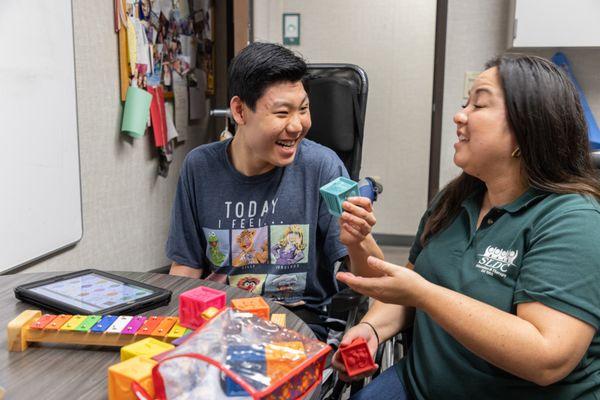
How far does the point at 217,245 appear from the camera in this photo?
156 cm

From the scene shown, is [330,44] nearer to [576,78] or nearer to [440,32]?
[440,32]

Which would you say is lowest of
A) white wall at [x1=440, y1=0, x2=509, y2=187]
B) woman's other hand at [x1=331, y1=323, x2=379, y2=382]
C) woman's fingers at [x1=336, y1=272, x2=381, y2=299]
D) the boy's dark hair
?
woman's other hand at [x1=331, y1=323, x2=379, y2=382]

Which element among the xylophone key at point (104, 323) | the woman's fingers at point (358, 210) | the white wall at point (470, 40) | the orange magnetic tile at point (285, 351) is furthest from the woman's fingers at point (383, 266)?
the white wall at point (470, 40)

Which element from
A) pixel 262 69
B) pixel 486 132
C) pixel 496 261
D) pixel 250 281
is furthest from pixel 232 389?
pixel 262 69

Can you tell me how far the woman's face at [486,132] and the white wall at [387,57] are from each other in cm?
251

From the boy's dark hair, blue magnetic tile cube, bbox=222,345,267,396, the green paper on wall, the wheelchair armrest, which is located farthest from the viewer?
the green paper on wall

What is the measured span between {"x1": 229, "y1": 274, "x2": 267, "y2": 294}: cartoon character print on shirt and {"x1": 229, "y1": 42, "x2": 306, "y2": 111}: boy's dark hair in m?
0.47

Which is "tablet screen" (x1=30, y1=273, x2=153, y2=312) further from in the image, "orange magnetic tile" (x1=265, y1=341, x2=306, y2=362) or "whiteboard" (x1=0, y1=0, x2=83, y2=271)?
"whiteboard" (x1=0, y1=0, x2=83, y2=271)

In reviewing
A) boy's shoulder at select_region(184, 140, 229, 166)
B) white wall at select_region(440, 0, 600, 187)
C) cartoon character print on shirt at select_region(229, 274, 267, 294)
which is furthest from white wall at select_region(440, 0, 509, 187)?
cartoon character print on shirt at select_region(229, 274, 267, 294)

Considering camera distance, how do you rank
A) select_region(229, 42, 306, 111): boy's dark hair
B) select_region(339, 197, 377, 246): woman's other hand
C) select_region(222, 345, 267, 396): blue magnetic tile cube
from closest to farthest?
select_region(222, 345, 267, 396): blue magnetic tile cube
select_region(339, 197, 377, 246): woman's other hand
select_region(229, 42, 306, 111): boy's dark hair

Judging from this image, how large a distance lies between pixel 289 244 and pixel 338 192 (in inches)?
18.1

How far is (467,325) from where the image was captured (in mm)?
961

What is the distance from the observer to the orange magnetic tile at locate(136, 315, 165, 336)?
93 cm

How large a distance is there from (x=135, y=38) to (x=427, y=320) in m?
2.00
